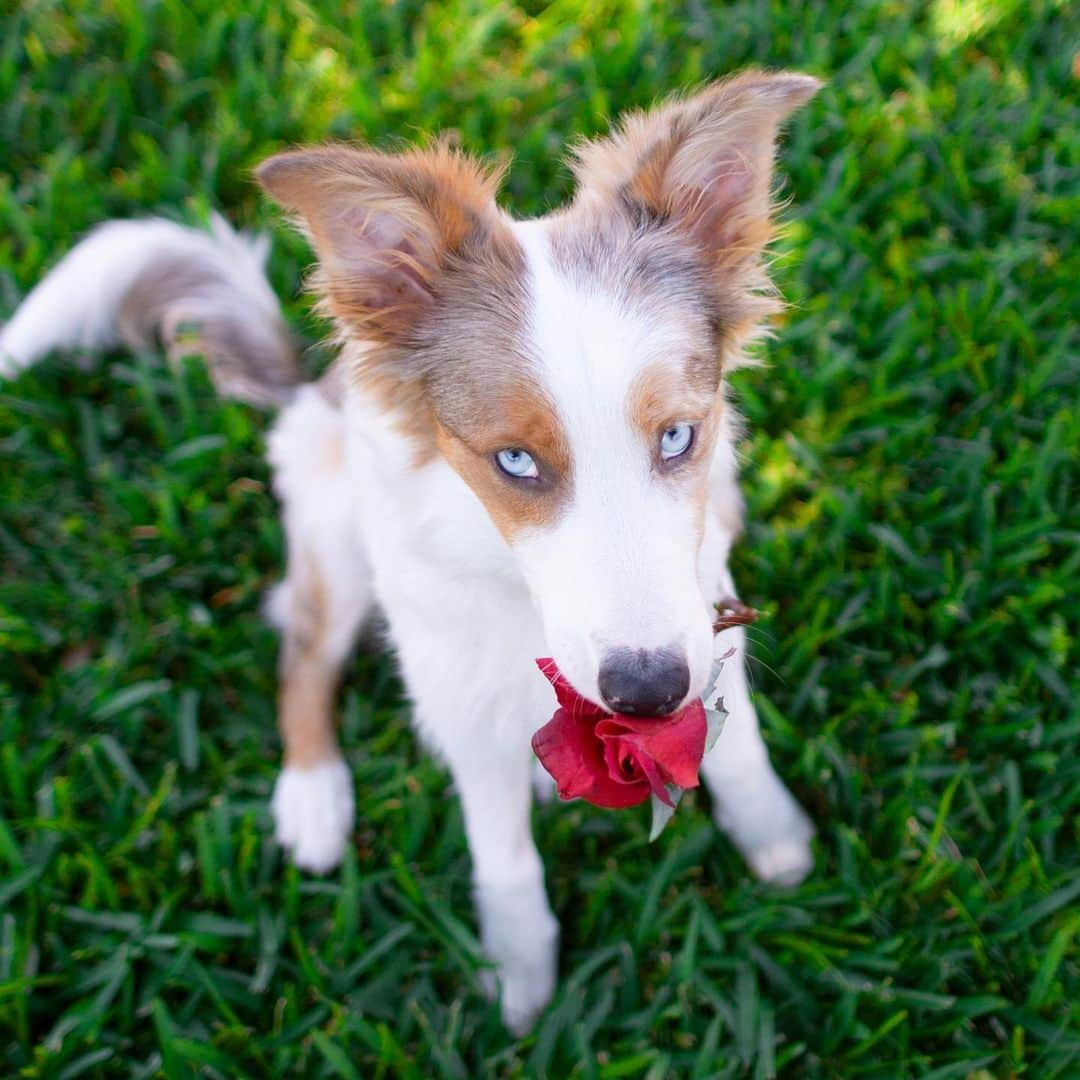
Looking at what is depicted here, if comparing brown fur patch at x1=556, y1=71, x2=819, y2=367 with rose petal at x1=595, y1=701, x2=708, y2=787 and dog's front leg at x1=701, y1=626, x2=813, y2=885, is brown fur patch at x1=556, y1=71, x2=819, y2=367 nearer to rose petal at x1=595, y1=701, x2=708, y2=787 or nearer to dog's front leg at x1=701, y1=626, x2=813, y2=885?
rose petal at x1=595, y1=701, x2=708, y2=787

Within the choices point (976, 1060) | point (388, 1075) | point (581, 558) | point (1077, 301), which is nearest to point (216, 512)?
point (388, 1075)

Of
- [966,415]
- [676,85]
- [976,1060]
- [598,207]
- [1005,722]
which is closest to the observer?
[598,207]

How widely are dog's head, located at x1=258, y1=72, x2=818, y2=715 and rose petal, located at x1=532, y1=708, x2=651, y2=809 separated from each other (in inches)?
9.3

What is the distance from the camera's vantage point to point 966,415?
3863 mm

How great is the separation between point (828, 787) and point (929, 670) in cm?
53

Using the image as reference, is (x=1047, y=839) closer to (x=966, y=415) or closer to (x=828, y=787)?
(x=828, y=787)

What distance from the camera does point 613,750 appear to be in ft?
7.14

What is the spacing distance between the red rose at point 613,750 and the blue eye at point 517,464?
391 mm

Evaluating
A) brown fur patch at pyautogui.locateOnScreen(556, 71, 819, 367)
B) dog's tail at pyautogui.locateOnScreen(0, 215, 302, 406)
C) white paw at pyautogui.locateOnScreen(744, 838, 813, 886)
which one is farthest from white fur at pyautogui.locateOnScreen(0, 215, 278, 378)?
white paw at pyautogui.locateOnScreen(744, 838, 813, 886)

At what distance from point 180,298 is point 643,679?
8.03 feet

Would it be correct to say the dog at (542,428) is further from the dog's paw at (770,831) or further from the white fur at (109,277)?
the white fur at (109,277)

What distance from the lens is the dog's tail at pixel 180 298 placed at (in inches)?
142

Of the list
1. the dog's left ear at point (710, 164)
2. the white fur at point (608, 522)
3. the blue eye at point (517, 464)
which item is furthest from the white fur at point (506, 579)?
the dog's left ear at point (710, 164)

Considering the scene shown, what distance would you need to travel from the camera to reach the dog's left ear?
7.11 feet
